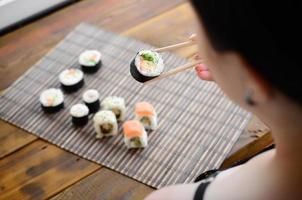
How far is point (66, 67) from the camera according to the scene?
148cm

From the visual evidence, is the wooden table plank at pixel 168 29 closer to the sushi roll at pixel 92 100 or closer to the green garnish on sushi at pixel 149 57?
the sushi roll at pixel 92 100

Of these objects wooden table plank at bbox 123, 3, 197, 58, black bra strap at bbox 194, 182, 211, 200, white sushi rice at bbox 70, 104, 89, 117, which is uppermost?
black bra strap at bbox 194, 182, 211, 200

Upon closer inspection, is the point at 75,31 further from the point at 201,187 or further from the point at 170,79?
the point at 201,187

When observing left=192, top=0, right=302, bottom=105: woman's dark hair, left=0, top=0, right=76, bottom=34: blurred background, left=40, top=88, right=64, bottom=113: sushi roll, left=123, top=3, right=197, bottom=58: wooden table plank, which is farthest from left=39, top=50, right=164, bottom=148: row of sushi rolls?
left=192, top=0, right=302, bottom=105: woman's dark hair

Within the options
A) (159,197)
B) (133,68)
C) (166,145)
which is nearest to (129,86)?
(166,145)

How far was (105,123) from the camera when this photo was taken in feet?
4.08

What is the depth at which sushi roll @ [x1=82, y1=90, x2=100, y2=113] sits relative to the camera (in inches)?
52.1

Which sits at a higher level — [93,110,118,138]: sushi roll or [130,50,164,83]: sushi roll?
[130,50,164,83]: sushi roll

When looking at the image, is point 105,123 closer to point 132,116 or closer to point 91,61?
point 132,116

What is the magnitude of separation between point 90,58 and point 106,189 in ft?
1.48

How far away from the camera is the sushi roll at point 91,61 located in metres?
1.44

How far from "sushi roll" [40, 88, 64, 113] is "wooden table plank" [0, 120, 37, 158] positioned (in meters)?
0.09

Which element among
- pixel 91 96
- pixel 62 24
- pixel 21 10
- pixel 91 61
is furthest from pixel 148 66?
pixel 21 10

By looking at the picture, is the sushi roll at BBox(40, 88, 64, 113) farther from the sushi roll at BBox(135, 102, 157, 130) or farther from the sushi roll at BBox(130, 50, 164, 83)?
the sushi roll at BBox(130, 50, 164, 83)
